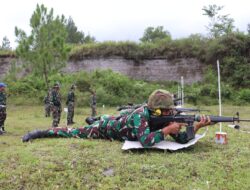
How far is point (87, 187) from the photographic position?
393 centimetres

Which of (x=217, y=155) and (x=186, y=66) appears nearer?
(x=217, y=155)

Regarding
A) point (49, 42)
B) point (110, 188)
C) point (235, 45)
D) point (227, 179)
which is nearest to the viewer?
point (110, 188)

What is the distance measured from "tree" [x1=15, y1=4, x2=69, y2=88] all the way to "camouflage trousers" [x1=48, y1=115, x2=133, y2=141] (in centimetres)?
1350

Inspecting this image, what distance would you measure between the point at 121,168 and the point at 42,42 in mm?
16614

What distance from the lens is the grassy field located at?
401cm

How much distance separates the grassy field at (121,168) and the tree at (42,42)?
14.8m

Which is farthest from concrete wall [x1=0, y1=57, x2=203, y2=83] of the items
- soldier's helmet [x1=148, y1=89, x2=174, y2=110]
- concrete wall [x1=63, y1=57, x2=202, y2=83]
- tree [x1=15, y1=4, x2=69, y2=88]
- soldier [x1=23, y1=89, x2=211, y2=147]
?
soldier's helmet [x1=148, y1=89, x2=174, y2=110]

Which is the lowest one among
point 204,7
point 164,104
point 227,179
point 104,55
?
point 227,179

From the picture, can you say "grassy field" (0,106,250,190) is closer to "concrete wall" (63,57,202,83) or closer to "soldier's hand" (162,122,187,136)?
"soldier's hand" (162,122,187,136)

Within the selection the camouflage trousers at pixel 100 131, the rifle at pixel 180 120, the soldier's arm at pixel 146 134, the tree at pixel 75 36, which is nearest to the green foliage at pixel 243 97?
the camouflage trousers at pixel 100 131

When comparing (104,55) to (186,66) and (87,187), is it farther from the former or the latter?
(87,187)

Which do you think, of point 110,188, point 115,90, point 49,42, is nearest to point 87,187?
point 110,188

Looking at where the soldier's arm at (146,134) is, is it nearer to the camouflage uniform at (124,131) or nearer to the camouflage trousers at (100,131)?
the camouflage uniform at (124,131)

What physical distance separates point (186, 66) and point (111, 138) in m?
23.4
